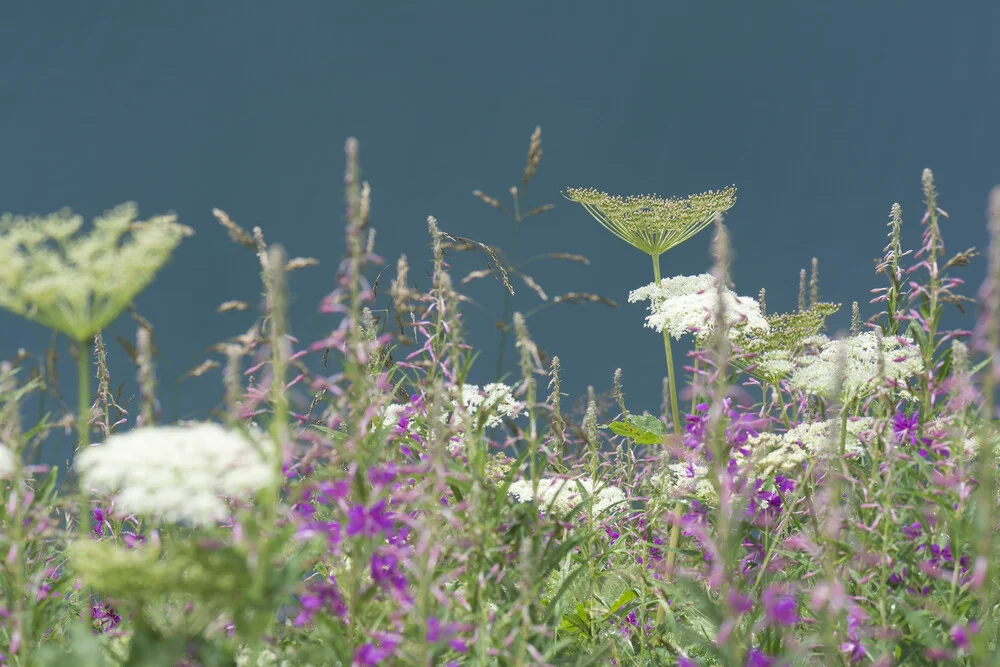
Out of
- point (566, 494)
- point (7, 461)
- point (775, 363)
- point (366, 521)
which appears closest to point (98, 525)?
point (566, 494)

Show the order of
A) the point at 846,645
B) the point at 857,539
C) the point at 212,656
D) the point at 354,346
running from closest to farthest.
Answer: the point at 212,656
the point at 354,346
the point at 846,645
the point at 857,539

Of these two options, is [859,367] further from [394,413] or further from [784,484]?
[394,413]

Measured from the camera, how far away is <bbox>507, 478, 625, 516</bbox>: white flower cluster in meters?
4.65

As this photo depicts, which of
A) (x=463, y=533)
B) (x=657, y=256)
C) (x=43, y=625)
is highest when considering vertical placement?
(x=657, y=256)

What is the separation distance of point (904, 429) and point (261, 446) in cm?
354

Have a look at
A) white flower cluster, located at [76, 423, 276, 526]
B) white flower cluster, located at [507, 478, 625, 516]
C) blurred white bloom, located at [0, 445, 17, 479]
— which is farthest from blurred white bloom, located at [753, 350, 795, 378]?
blurred white bloom, located at [0, 445, 17, 479]

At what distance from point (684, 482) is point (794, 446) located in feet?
2.34

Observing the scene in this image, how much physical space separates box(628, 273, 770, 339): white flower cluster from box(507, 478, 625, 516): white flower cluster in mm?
1132

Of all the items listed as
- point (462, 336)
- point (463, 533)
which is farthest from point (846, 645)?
point (462, 336)

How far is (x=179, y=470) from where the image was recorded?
2393 mm

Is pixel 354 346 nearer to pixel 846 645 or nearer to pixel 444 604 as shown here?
pixel 444 604

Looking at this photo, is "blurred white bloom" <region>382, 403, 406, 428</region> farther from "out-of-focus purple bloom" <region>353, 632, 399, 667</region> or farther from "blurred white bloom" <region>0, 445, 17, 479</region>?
"blurred white bloom" <region>0, 445, 17, 479</region>

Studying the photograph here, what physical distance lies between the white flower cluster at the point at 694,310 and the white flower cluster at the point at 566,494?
3.71ft

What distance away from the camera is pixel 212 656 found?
90.0 inches
